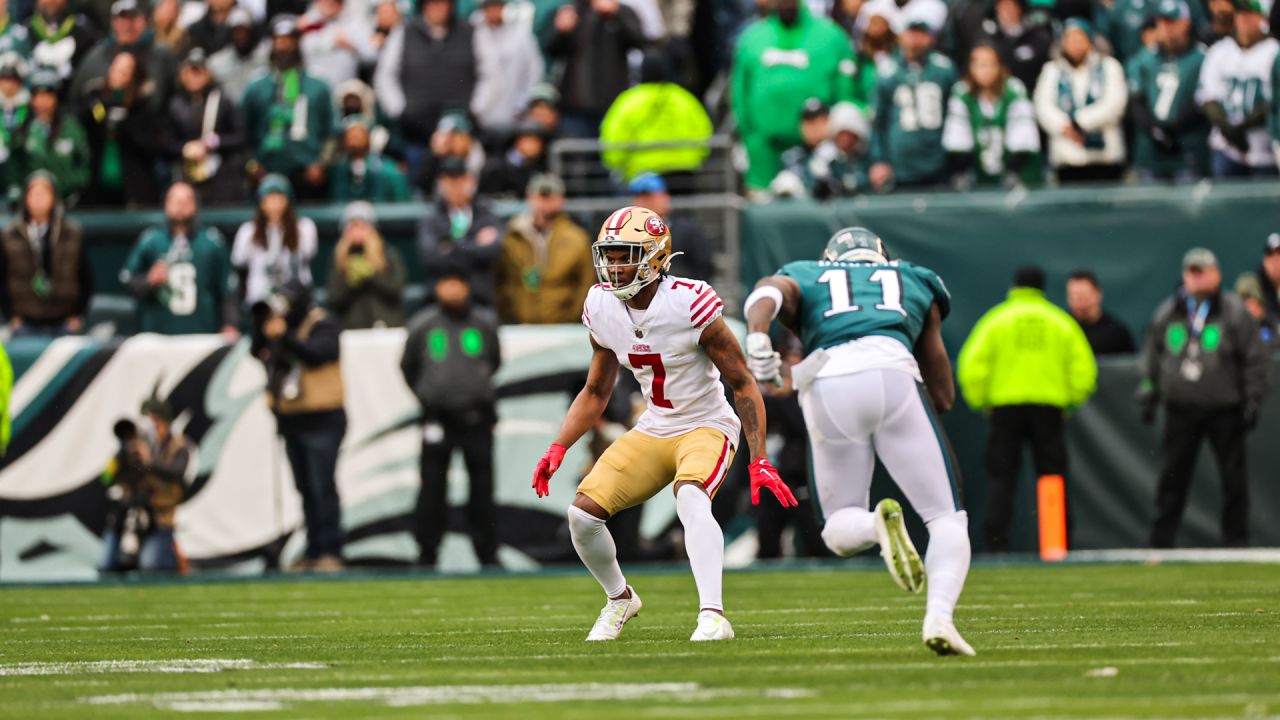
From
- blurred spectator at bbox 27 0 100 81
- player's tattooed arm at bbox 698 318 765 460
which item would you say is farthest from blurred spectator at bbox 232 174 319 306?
player's tattooed arm at bbox 698 318 765 460

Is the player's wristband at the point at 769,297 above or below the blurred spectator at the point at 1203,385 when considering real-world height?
above

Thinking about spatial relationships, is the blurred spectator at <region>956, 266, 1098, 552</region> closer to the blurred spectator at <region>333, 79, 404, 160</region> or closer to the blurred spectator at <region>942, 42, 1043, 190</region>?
the blurred spectator at <region>942, 42, 1043, 190</region>

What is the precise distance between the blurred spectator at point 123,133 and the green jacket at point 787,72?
4.68 m

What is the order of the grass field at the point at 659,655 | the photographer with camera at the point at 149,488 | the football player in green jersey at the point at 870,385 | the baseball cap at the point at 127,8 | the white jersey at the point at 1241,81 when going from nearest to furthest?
the grass field at the point at 659,655 → the football player in green jersey at the point at 870,385 → the white jersey at the point at 1241,81 → the photographer with camera at the point at 149,488 → the baseball cap at the point at 127,8

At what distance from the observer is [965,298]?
1619 centimetres

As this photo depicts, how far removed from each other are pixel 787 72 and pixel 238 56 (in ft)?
16.0

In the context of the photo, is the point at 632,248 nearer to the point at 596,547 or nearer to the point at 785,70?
the point at 596,547

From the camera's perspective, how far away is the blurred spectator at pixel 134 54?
17.4 m

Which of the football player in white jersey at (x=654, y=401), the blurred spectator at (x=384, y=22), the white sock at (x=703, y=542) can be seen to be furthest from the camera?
the blurred spectator at (x=384, y=22)

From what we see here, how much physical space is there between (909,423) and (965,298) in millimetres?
8803

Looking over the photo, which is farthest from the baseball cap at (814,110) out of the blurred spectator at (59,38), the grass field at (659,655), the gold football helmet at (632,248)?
the gold football helmet at (632,248)

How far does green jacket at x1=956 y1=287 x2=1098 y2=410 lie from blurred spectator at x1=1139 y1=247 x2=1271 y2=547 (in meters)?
0.53

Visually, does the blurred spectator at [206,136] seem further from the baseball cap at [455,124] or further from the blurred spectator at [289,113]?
Result: the baseball cap at [455,124]

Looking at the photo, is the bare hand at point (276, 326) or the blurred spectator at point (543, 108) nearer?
the bare hand at point (276, 326)
